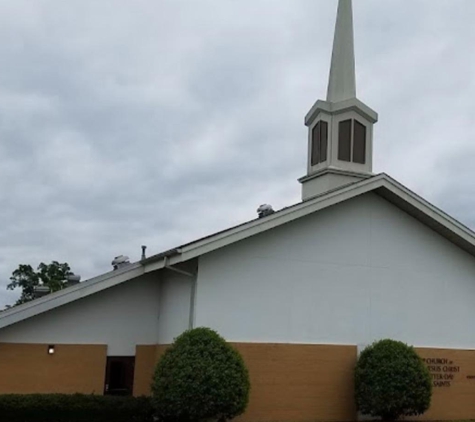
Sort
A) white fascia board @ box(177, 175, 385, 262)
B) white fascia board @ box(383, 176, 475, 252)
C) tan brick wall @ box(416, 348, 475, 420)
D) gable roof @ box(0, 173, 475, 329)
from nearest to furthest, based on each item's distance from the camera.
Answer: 1. white fascia board @ box(177, 175, 385, 262)
2. gable roof @ box(0, 173, 475, 329)
3. white fascia board @ box(383, 176, 475, 252)
4. tan brick wall @ box(416, 348, 475, 420)

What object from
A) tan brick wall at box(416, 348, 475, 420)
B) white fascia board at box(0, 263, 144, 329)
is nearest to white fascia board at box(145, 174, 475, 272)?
white fascia board at box(0, 263, 144, 329)

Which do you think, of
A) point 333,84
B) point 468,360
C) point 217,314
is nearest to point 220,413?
point 217,314

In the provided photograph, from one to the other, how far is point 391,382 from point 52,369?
780cm

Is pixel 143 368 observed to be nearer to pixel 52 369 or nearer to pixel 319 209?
pixel 52 369

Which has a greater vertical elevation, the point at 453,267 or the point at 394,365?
the point at 453,267

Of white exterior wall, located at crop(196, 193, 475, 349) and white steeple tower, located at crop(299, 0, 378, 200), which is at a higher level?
white steeple tower, located at crop(299, 0, 378, 200)

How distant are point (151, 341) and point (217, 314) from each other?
2.69 metres

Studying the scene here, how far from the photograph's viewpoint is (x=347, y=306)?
17.2 metres

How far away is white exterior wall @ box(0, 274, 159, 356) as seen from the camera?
53.8ft

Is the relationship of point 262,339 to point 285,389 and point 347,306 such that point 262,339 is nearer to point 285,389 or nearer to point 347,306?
point 285,389

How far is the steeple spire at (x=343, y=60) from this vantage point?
20.8 metres

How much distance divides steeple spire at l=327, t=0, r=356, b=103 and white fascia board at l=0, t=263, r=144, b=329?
8242 millimetres

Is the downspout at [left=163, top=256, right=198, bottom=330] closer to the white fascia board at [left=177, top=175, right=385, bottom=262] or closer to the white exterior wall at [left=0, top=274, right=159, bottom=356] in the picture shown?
the white fascia board at [left=177, top=175, right=385, bottom=262]

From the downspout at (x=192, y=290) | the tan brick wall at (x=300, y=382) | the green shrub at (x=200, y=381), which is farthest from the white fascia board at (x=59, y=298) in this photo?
the tan brick wall at (x=300, y=382)
